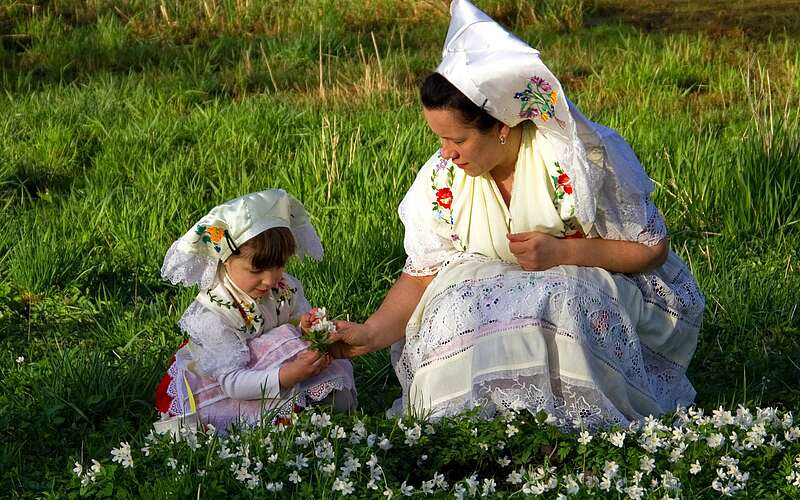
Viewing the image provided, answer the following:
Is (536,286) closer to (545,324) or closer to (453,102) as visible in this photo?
(545,324)

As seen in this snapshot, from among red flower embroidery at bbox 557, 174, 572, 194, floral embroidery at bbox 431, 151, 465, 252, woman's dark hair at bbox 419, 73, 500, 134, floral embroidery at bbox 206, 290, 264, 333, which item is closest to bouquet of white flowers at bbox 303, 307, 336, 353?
floral embroidery at bbox 206, 290, 264, 333

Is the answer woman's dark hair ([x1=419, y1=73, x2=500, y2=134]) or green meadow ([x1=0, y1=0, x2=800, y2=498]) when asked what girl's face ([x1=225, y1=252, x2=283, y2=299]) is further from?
woman's dark hair ([x1=419, y1=73, x2=500, y2=134])

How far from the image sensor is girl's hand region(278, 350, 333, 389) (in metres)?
4.07

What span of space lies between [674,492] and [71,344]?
2.76 metres

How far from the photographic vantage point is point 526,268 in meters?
4.04

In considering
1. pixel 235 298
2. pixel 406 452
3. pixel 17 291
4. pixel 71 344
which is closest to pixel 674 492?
pixel 406 452

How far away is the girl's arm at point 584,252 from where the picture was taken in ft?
13.1

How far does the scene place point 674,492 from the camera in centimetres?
342

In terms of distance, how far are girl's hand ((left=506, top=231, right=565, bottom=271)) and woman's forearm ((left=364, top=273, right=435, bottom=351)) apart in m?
0.48

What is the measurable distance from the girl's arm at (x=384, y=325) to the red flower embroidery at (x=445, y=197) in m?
0.28

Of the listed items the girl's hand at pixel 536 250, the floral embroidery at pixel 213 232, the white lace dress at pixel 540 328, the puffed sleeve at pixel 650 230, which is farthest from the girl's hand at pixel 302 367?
the puffed sleeve at pixel 650 230

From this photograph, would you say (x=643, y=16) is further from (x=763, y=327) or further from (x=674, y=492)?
(x=674, y=492)

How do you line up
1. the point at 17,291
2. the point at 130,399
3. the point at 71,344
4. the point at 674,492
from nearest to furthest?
1. the point at 674,492
2. the point at 130,399
3. the point at 71,344
4. the point at 17,291

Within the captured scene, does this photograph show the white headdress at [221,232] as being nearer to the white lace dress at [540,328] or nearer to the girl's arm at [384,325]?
the girl's arm at [384,325]
